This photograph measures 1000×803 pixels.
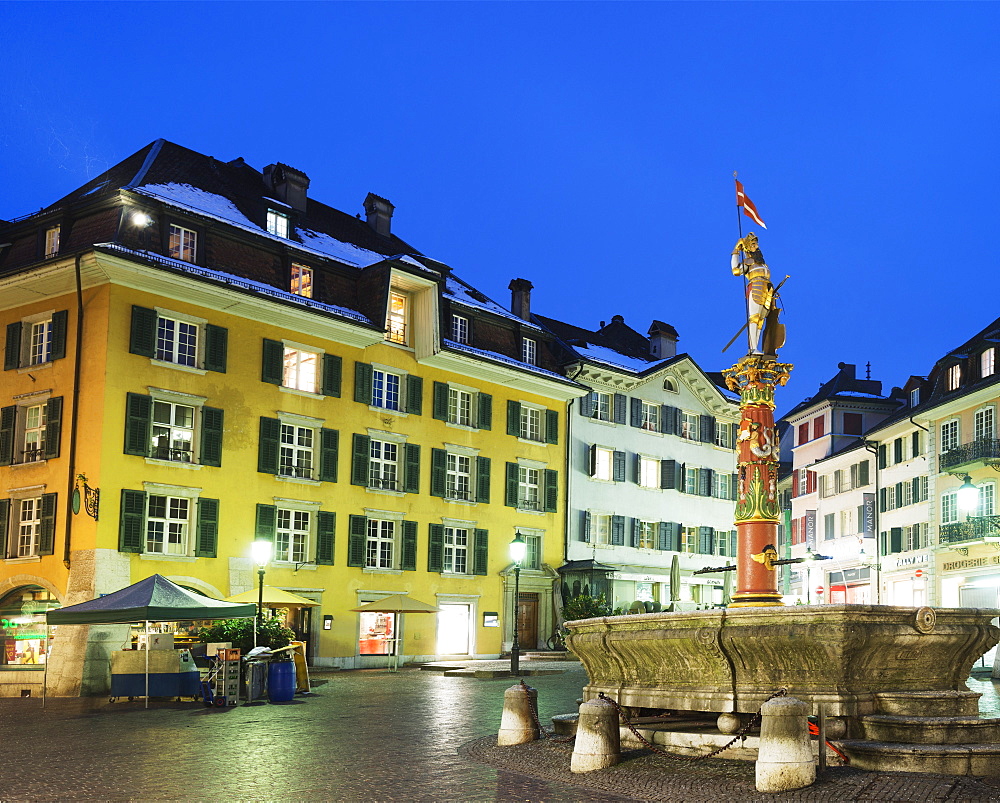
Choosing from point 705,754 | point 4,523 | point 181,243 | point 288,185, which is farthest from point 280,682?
point 288,185

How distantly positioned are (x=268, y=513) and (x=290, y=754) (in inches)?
843

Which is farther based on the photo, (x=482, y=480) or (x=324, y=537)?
(x=482, y=480)

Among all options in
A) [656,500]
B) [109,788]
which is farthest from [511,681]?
[656,500]

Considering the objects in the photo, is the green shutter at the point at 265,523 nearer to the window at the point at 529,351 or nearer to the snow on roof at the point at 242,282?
the snow on roof at the point at 242,282

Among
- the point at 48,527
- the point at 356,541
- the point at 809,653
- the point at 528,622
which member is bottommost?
the point at 528,622

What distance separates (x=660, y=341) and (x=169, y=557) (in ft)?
99.8

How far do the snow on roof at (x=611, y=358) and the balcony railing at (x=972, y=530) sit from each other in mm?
13778

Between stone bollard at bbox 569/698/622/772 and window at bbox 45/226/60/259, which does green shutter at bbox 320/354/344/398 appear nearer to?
window at bbox 45/226/60/259

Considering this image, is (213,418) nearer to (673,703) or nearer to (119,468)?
(119,468)

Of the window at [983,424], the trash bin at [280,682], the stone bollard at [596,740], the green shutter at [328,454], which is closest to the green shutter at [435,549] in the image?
the green shutter at [328,454]

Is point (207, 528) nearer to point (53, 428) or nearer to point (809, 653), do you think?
point (53, 428)

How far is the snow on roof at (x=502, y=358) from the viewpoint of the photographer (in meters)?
41.4

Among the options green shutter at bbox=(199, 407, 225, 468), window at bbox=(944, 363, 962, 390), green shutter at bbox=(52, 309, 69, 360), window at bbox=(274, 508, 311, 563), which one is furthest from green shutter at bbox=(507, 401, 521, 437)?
window at bbox=(944, 363, 962, 390)

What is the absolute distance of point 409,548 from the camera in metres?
39.7
